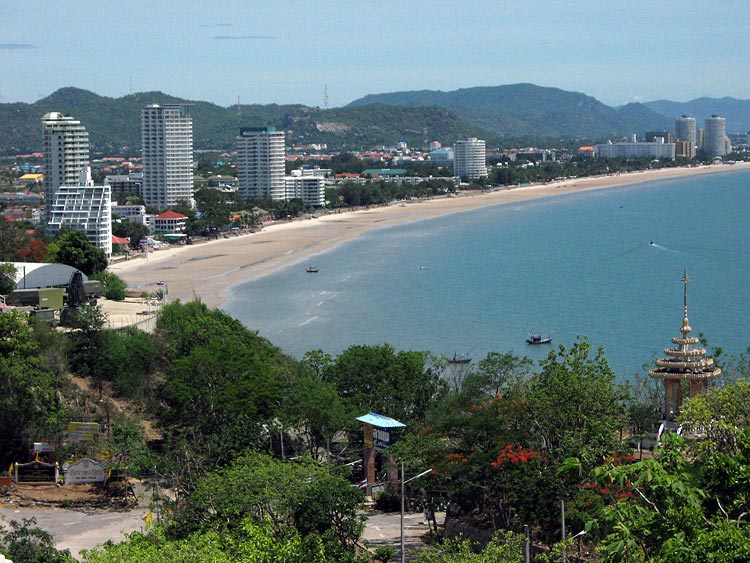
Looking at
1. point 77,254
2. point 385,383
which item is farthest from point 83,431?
point 77,254

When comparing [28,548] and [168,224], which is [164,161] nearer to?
[168,224]

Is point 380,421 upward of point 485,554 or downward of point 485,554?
downward

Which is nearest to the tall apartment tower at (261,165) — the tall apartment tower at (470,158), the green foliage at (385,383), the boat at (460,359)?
the tall apartment tower at (470,158)

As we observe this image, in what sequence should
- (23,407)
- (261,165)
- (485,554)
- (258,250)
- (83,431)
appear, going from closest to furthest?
(485,554) → (23,407) → (83,431) → (258,250) → (261,165)

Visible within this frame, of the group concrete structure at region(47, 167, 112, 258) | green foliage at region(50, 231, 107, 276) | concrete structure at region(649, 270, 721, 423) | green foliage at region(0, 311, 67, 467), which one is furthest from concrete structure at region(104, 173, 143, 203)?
concrete structure at region(649, 270, 721, 423)

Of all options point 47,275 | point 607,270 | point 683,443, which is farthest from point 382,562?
point 607,270

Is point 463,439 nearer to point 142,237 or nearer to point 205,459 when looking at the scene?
point 205,459

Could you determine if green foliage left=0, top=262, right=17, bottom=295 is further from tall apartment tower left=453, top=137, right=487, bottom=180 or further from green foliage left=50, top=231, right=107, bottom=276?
tall apartment tower left=453, top=137, right=487, bottom=180

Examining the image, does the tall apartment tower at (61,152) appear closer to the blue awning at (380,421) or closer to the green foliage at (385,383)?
the green foliage at (385,383)
